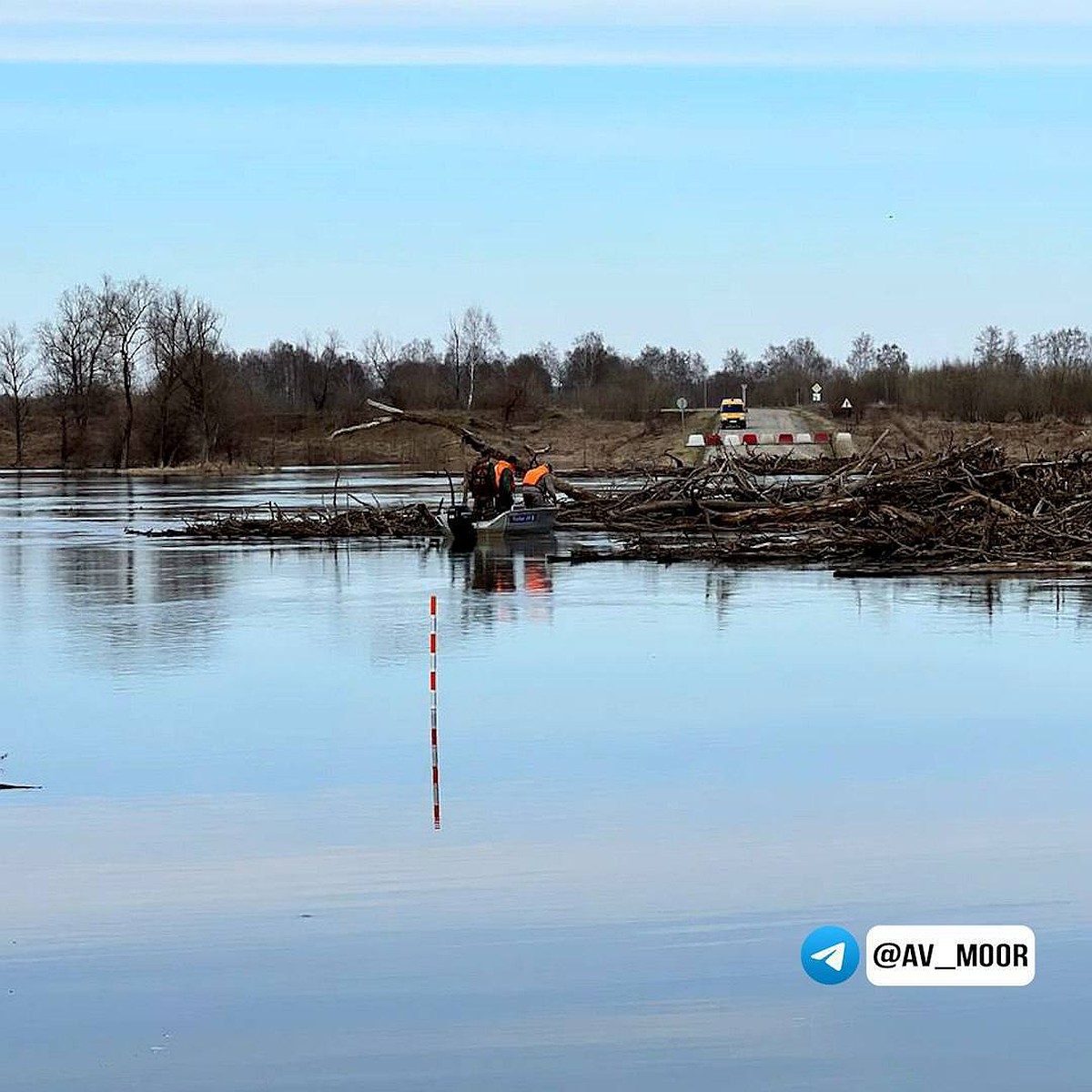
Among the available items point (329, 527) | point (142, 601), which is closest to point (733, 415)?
point (329, 527)

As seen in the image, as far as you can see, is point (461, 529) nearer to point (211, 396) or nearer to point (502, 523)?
point (502, 523)

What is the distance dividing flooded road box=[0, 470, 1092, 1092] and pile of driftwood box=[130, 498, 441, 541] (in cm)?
1892

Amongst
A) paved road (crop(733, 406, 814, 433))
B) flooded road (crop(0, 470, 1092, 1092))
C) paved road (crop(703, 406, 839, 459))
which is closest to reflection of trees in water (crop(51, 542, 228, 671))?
flooded road (crop(0, 470, 1092, 1092))

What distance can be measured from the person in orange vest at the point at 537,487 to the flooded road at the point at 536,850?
16095 mm

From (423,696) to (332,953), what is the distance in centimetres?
829

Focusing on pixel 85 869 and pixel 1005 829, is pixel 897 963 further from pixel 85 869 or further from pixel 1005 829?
pixel 85 869

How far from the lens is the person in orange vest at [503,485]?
127 ft

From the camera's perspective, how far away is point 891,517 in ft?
109

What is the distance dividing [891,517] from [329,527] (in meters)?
14.3

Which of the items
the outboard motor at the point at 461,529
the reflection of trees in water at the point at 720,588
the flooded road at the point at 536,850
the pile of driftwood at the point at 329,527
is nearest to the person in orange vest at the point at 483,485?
the outboard motor at the point at 461,529

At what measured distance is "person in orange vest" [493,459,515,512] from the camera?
38.6 meters

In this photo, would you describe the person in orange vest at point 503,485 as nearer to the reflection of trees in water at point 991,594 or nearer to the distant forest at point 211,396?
the reflection of trees in water at point 991,594

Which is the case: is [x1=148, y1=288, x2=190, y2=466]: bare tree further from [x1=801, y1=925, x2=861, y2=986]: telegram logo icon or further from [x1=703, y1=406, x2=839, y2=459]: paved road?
[x1=801, y1=925, x2=861, y2=986]: telegram logo icon

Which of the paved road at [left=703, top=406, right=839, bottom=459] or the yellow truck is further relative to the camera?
the yellow truck
